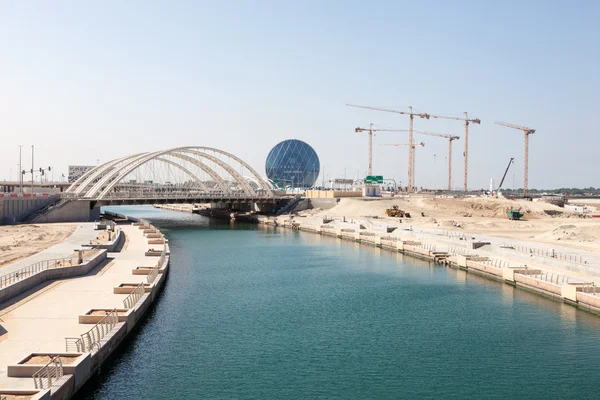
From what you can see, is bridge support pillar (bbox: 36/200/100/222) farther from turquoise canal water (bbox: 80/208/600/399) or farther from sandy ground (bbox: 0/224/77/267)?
turquoise canal water (bbox: 80/208/600/399)

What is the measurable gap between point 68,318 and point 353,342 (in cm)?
1367

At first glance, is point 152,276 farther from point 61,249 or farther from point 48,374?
point 48,374

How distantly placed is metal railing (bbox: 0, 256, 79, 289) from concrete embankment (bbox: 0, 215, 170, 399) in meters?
0.14

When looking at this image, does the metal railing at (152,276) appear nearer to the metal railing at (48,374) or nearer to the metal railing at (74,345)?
the metal railing at (74,345)

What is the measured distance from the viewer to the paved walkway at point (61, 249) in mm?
38809

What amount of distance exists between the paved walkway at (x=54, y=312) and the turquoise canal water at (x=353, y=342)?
257 cm

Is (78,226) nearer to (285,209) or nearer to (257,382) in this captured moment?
(285,209)

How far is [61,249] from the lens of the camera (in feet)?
161

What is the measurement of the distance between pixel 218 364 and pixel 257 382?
8.51 feet

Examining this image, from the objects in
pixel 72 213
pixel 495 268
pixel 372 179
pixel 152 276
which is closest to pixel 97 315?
pixel 152 276

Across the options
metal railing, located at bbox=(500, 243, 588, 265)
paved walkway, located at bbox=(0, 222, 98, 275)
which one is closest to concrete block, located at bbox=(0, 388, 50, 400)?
paved walkway, located at bbox=(0, 222, 98, 275)

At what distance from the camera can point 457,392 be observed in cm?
2175

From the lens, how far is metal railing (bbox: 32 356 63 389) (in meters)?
17.8

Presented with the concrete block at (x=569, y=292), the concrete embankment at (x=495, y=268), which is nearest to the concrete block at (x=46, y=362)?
the concrete embankment at (x=495, y=268)
